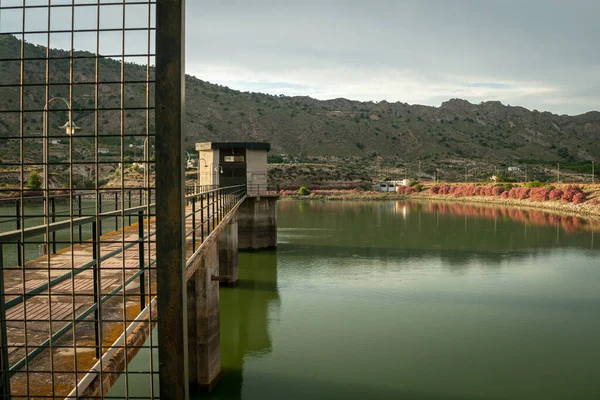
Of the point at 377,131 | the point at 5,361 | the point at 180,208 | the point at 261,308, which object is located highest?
the point at 377,131

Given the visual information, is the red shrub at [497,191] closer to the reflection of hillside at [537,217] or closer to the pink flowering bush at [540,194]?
the pink flowering bush at [540,194]

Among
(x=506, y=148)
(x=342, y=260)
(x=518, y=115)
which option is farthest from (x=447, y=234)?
(x=518, y=115)

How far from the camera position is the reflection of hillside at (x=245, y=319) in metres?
12.2

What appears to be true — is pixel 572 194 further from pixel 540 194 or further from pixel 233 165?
pixel 233 165

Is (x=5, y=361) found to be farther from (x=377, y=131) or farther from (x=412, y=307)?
(x=377, y=131)

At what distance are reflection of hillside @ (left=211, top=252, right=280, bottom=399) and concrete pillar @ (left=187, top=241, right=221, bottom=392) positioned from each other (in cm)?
Result: 48

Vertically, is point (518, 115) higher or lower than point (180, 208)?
higher

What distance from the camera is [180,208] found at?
159 inches

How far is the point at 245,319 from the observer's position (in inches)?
671

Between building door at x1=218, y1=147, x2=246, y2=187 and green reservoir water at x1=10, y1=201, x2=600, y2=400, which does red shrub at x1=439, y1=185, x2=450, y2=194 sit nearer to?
green reservoir water at x1=10, y1=201, x2=600, y2=400

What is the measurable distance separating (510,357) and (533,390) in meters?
1.82

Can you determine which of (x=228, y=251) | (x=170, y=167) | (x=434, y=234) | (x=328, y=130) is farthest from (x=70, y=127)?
(x=328, y=130)

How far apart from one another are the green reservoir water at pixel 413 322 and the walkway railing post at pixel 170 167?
7.42 metres

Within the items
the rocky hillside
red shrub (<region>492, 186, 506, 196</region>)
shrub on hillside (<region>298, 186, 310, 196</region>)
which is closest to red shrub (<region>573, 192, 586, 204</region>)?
red shrub (<region>492, 186, 506, 196</region>)
